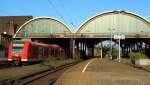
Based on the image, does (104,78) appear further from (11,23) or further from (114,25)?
(11,23)

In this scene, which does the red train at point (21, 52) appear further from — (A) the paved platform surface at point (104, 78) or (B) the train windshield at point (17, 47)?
(A) the paved platform surface at point (104, 78)

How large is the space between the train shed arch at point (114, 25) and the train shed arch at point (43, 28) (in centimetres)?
466

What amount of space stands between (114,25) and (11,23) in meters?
30.2

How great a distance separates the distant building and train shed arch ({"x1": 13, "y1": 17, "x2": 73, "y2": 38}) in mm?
6436

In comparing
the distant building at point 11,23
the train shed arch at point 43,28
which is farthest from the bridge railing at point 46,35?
the distant building at point 11,23

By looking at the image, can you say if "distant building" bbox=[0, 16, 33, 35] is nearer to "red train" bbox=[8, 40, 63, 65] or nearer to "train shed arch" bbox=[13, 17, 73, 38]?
"train shed arch" bbox=[13, 17, 73, 38]

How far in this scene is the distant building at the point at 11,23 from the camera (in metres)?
→ 101

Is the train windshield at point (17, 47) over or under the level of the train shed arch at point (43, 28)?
under

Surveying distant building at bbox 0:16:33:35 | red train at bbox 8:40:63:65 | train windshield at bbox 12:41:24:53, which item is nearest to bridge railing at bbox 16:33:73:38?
distant building at bbox 0:16:33:35

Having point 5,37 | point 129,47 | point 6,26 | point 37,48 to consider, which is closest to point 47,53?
point 37,48

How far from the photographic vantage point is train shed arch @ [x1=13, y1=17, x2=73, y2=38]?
91.6 metres

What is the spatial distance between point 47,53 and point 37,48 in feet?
25.5

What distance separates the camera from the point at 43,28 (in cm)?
9331

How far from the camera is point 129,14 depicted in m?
89.3
